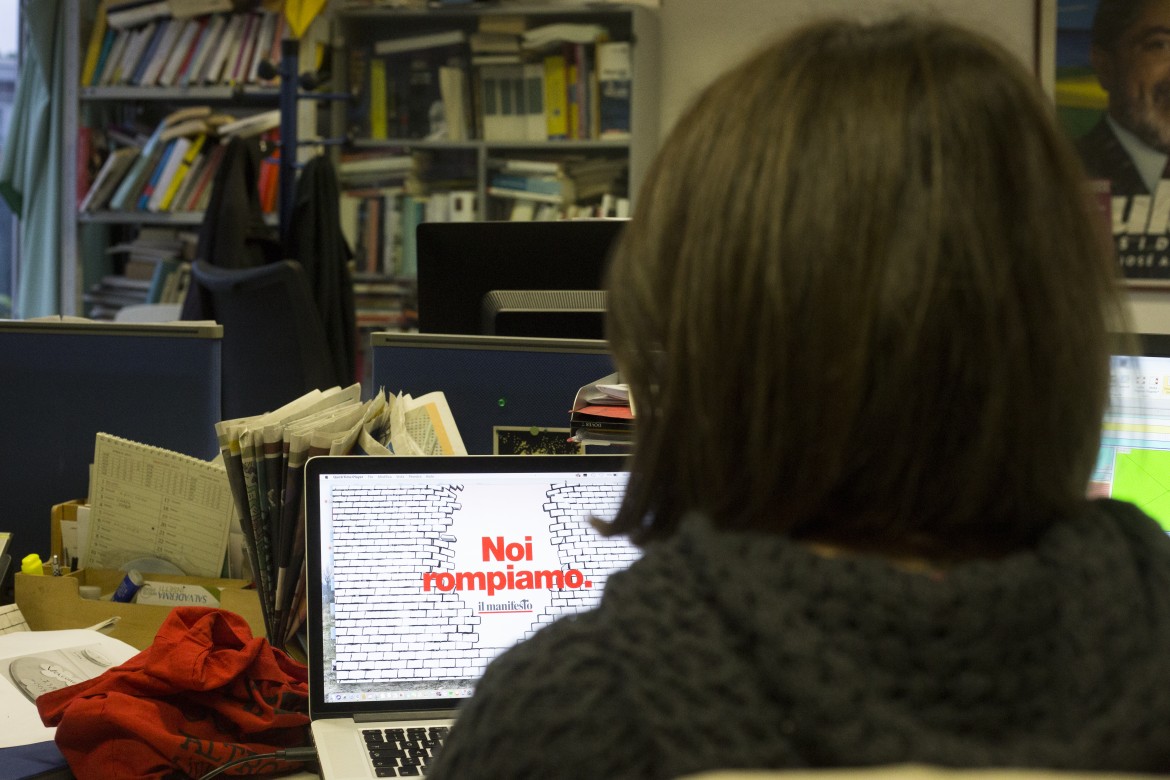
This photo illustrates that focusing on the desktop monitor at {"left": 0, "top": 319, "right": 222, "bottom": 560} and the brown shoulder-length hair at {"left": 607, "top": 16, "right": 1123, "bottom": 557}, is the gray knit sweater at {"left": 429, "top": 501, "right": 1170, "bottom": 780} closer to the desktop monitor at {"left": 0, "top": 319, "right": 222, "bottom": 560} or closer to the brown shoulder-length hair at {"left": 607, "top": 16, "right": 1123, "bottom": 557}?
the brown shoulder-length hair at {"left": 607, "top": 16, "right": 1123, "bottom": 557}

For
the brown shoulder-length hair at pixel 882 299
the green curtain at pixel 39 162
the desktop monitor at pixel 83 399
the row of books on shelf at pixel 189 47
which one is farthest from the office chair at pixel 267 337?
the brown shoulder-length hair at pixel 882 299

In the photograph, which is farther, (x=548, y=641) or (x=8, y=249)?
(x=8, y=249)

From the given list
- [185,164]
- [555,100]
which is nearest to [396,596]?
[555,100]

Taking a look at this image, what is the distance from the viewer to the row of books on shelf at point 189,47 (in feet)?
13.2

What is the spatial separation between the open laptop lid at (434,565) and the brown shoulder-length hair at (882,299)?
2.16ft

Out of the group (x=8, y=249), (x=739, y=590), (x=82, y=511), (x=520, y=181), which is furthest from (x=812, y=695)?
(x=8, y=249)

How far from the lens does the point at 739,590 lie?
512 mm

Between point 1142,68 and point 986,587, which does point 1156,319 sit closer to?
point 1142,68

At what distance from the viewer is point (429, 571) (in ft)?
3.94

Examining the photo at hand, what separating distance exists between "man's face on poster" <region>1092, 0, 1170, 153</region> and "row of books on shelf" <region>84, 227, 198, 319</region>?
328 cm

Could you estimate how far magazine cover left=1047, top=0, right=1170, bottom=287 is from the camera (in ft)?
12.2

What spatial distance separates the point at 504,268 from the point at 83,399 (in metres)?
0.69

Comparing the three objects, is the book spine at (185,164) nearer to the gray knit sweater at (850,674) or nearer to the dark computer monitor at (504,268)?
the dark computer monitor at (504,268)

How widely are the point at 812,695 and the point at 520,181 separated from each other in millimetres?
3689
